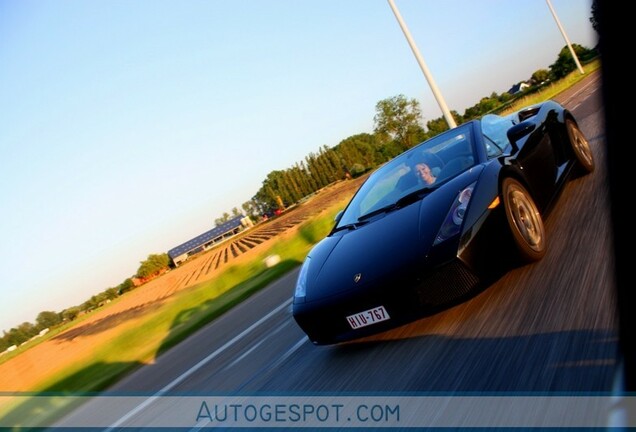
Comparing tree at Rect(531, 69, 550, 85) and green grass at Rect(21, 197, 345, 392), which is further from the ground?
tree at Rect(531, 69, 550, 85)

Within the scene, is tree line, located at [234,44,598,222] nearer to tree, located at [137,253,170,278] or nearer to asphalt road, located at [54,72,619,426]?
tree, located at [137,253,170,278]

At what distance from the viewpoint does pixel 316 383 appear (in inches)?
130

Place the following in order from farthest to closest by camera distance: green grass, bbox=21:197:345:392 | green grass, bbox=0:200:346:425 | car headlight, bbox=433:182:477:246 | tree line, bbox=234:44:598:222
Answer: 1. tree line, bbox=234:44:598:222
2. green grass, bbox=21:197:345:392
3. green grass, bbox=0:200:346:425
4. car headlight, bbox=433:182:477:246

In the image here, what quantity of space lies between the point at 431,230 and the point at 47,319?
42.3 m

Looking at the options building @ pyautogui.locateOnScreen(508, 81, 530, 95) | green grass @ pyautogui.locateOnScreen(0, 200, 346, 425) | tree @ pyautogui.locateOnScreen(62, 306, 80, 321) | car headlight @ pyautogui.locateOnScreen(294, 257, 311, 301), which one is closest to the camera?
car headlight @ pyautogui.locateOnScreen(294, 257, 311, 301)

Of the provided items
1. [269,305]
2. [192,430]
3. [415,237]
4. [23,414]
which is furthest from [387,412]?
[23,414]

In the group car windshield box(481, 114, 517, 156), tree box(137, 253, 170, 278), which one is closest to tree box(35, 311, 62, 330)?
car windshield box(481, 114, 517, 156)

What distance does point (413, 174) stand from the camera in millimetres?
→ 4539

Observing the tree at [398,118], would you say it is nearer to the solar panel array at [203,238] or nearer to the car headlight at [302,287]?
the solar panel array at [203,238]

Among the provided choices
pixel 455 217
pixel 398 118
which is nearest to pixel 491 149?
pixel 455 217

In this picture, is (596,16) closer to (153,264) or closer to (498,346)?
→ (498,346)

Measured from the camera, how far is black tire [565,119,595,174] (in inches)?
215

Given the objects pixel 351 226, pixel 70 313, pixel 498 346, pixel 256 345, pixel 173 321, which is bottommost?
pixel 498 346

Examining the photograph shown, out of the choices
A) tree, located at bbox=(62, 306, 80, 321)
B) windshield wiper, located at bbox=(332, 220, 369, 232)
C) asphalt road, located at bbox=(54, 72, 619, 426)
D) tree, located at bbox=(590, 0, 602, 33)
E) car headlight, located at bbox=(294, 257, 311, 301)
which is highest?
tree, located at bbox=(62, 306, 80, 321)
